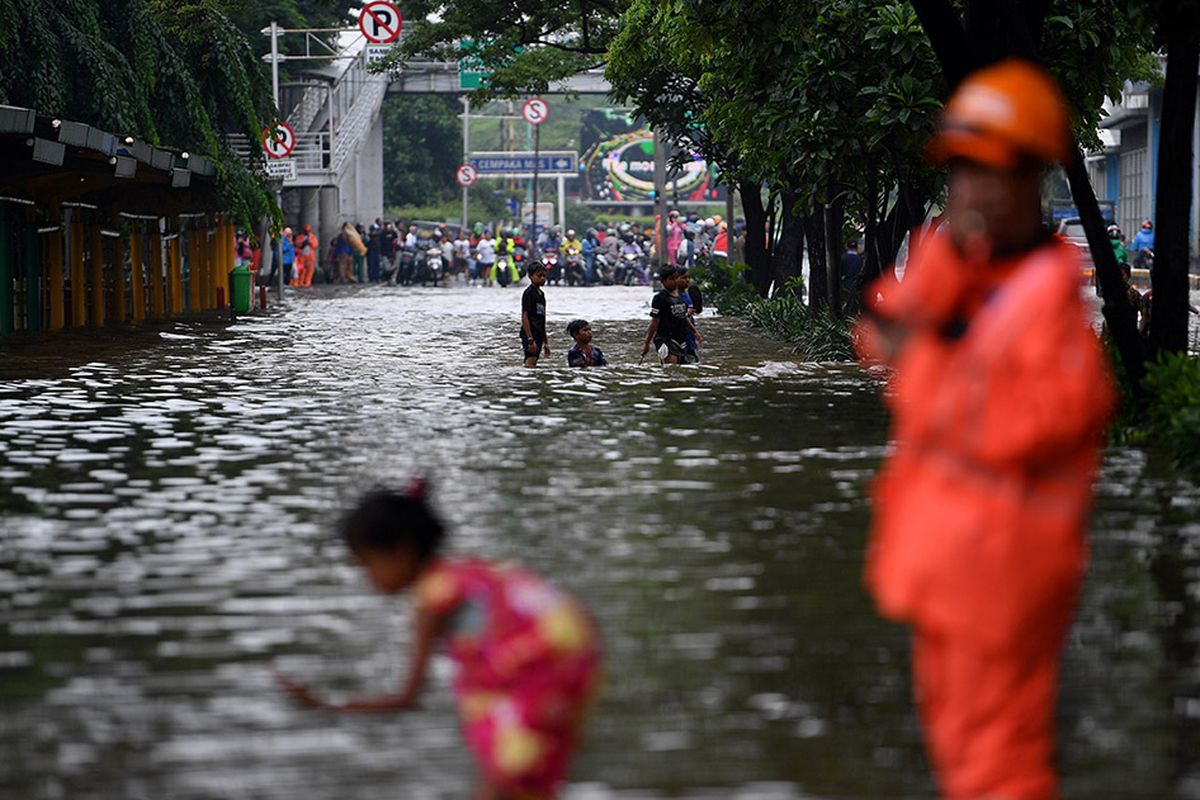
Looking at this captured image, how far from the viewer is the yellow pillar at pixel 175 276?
3934 cm

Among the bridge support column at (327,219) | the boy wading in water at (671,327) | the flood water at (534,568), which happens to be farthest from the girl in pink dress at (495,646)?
the bridge support column at (327,219)

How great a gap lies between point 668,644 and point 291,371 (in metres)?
15.3

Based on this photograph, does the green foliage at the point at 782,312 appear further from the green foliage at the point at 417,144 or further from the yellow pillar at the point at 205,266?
the green foliage at the point at 417,144

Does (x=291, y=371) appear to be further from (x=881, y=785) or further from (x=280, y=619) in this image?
(x=881, y=785)

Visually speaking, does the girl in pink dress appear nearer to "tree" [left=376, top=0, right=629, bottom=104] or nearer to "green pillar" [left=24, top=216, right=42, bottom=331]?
"green pillar" [left=24, top=216, right=42, bottom=331]

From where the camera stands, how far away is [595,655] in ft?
15.2

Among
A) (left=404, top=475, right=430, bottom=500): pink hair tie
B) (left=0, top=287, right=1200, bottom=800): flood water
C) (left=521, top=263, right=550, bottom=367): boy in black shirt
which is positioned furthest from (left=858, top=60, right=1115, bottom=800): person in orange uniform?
(left=521, top=263, right=550, bottom=367): boy in black shirt

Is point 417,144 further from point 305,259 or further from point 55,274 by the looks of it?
point 55,274

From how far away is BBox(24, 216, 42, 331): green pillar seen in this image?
31062 millimetres

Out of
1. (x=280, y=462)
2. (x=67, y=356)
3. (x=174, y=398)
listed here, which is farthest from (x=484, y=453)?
(x=67, y=356)

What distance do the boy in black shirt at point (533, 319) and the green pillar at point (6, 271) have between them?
9454 mm

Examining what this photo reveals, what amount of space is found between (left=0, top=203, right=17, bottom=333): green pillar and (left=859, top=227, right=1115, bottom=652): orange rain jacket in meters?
26.5

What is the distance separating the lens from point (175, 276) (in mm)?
39750

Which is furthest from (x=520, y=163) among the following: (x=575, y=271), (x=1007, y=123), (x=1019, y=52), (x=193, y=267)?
(x=1007, y=123)
